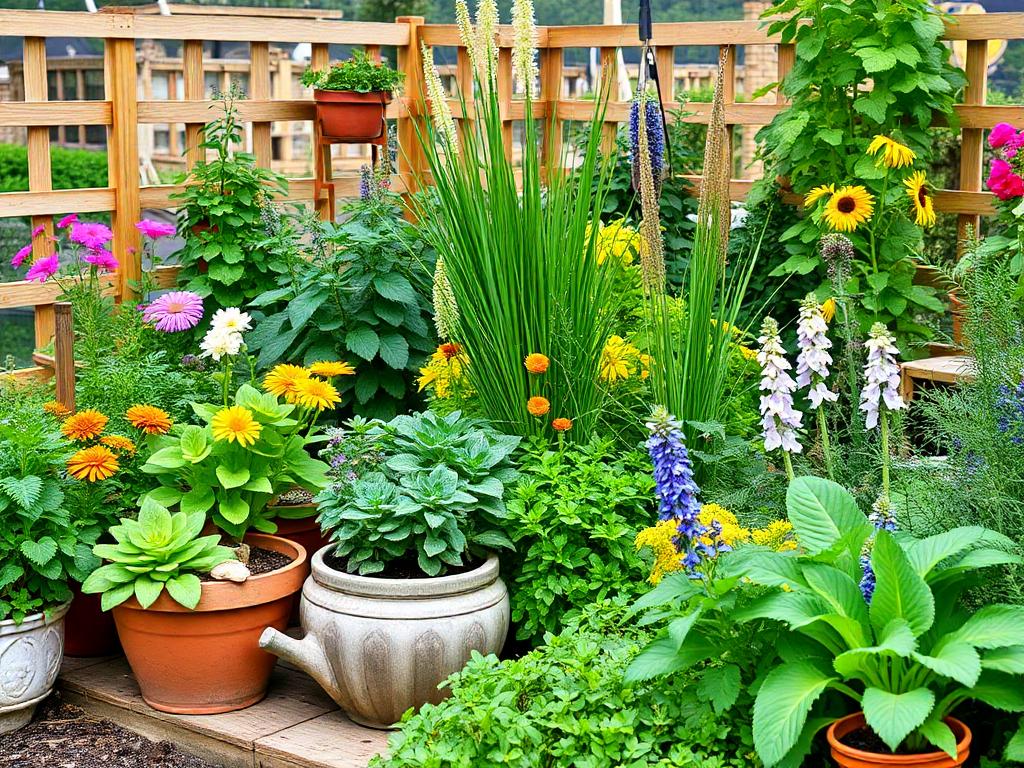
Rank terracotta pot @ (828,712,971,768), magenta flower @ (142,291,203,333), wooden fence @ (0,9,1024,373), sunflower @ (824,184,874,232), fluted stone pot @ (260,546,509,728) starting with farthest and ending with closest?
1. wooden fence @ (0,9,1024,373)
2. sunflower @ (824,184,874,232)
3. magenta flower @ (142,291,203,333)
4. fluted stone pot @ (260,546,509,728)
5. terracotta pot @ (828,712,971,768)

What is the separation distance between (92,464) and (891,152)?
107 inches

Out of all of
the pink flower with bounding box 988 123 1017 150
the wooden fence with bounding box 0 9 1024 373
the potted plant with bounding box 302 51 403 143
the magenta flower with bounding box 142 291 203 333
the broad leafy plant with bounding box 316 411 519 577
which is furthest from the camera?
the potted plant with bounding box 302 51 403 143

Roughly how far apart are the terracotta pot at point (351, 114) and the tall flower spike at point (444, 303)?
1.79 metres

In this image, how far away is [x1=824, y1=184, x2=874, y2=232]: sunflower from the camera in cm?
390

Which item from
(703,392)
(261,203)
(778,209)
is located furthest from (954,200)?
(261,203)

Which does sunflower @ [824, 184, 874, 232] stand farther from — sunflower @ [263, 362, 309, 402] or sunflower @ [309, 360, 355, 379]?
sunflower @ [263, 362, 309, 402]

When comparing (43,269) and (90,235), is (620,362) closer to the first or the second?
(90,235)

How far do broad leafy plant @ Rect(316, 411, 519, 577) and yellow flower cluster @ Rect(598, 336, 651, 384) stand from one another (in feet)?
1.15

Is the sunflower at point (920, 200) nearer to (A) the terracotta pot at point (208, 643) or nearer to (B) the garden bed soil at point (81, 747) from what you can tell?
(A) the terracotta pot at point (208, 643)

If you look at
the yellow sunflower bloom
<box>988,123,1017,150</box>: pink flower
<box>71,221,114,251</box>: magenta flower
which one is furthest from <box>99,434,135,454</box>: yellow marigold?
<box>988,123,1017,150</box>: pink flower

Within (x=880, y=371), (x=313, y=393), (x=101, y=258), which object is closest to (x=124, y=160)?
(x=101, y=258)

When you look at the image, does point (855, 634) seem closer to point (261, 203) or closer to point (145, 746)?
point (145, 746)

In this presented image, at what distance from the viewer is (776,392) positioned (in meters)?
2.51

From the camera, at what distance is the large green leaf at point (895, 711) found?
189 centimetres
